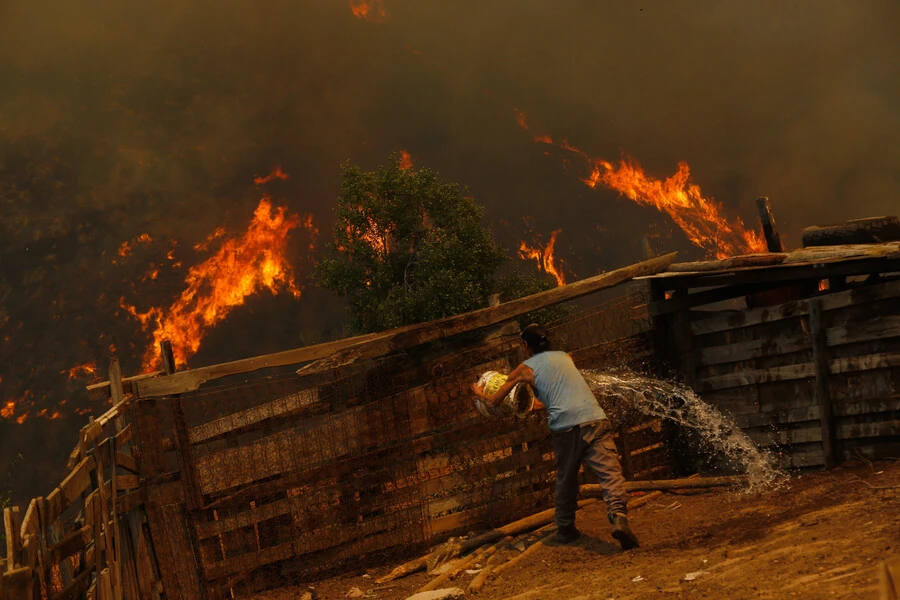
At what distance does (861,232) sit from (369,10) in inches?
2801

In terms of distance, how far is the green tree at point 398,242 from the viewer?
28016 mm

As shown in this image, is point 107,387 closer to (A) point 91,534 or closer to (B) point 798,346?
(A) point 91,534

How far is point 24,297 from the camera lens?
162ft

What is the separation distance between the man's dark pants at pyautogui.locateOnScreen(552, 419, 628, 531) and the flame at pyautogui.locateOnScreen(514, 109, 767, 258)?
61460 millimetres

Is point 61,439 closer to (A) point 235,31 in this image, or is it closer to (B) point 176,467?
(A) point 235,31

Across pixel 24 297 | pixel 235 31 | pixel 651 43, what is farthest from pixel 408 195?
pixel 651 43

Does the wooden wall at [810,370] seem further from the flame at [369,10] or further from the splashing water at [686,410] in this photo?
the flame at [369,10]

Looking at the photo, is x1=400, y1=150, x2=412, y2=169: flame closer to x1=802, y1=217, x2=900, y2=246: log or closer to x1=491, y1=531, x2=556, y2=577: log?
x1=802, y1=217, x2=900, y2=246: log

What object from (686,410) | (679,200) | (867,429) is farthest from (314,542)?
(679,200)

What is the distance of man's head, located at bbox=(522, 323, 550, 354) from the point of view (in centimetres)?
814

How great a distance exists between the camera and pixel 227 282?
52.5m

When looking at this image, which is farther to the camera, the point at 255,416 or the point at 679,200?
the point at 679,200

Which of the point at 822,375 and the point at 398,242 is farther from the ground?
the point at 398,242

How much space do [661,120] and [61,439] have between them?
5944 centimetres
